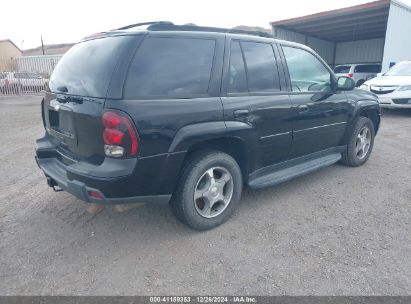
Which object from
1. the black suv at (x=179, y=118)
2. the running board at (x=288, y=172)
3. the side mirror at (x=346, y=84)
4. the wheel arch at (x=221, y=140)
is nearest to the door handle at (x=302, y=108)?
the black suv at (x=179, y=118)

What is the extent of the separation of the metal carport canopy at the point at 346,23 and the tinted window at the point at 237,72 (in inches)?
552

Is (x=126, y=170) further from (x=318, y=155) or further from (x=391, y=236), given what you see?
(x=318, y=155)

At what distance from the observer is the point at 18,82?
1883cm

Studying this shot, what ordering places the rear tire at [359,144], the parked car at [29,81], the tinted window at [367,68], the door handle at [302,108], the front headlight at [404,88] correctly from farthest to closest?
the parked car at [29,81], the tinted window at [367,68], the front headlight at [404,88], the rear tire at [359,144], the door handle at [302,108]

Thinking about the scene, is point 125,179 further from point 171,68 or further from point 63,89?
point 63,89

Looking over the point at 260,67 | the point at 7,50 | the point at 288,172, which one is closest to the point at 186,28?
the point at 260,67

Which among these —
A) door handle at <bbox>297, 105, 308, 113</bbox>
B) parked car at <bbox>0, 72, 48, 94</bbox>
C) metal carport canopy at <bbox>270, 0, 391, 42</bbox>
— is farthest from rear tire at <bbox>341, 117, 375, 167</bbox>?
parked car at <bbox>0, 72, 48, 94</bbox>

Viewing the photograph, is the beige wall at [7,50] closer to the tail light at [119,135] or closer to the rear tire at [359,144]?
the rear tire at [359,144]

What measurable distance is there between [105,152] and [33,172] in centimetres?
288

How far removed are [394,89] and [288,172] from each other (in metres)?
7.38

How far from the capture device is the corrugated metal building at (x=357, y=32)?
14.1m

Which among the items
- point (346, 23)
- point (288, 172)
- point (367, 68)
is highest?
point (346, 23)

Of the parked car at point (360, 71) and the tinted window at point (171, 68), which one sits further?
the parked car at point (360, 71)

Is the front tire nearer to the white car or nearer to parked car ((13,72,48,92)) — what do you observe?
the white car
